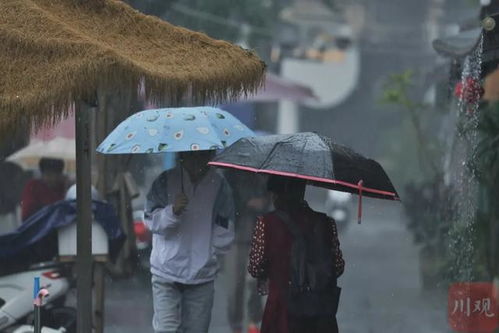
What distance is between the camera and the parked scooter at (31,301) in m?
8.23

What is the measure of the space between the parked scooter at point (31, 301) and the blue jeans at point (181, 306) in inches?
73.4

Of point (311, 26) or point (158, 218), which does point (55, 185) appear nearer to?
point (158, 218)

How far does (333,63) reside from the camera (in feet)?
110

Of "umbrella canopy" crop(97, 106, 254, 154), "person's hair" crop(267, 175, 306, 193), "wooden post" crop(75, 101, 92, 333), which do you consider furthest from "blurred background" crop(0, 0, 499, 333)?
"person's hair" crop(267, 175, 306, 193)

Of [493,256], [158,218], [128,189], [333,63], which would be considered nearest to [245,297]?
[128,189]

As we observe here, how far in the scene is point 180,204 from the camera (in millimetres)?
6453

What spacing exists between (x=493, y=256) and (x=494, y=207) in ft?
1.16

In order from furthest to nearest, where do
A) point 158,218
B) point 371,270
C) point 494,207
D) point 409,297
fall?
point 371,270 → point 409,297 → point 494,207 → point 158,218

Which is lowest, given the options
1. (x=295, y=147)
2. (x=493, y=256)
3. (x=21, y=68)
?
(x=493, y=256)

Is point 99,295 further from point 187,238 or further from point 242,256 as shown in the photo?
point 187,238

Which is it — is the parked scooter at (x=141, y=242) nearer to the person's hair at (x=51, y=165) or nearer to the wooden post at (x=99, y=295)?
the person's hair at (x=51, y=165)

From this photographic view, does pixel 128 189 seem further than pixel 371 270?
No

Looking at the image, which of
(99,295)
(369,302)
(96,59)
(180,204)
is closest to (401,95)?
(369,302)

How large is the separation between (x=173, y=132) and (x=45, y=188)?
369 centimetres
